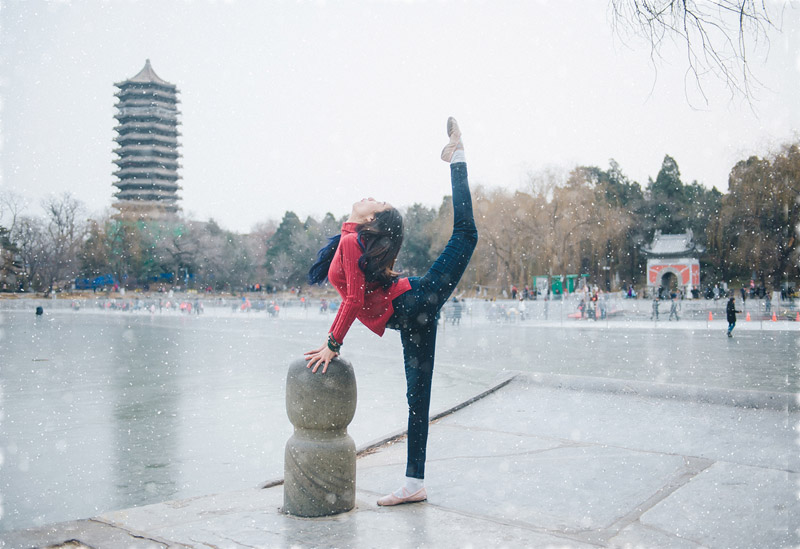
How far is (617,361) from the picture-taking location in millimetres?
12102

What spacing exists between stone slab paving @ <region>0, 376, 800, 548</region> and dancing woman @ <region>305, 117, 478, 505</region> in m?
0.43

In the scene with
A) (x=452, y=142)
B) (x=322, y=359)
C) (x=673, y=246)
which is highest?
(x=673, y=246)

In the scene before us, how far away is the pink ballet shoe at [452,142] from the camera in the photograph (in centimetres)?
334

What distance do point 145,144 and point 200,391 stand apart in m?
83.9

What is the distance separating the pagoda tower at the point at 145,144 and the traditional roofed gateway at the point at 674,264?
5980 cm

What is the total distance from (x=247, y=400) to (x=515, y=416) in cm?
381

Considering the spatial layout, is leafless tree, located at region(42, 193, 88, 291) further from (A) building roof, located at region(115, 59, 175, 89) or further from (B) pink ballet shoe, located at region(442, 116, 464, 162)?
(B) pink ballet shoe, located at region(442, 116, 464, 162)

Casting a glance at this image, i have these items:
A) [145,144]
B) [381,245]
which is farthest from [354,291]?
[145,144]

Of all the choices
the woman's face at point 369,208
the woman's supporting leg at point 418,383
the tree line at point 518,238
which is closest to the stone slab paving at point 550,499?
the woman's supporting leg at point 418,383

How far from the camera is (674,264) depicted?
51.9 meters

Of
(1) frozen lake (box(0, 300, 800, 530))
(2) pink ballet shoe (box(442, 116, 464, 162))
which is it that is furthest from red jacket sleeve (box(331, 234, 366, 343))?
(1) frozen lake (box(0, 300, 800, 530))

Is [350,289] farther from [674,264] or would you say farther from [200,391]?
[674,264]

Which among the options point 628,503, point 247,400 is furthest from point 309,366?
point 247,400

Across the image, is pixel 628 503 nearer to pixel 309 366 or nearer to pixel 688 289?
pixel 309 366
